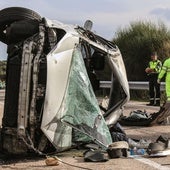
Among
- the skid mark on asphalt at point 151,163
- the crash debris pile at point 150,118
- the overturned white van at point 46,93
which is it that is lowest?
the skid mark on asphalt at point 151,163

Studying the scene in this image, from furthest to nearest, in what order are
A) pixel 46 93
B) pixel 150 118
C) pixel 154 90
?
1. pixel 154 90
2. pixel 150 118
3. pixel 46 93

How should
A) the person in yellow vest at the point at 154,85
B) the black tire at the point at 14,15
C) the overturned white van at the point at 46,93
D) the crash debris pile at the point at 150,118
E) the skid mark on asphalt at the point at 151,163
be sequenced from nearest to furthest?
the skid mark on asphalt at the point at 151,163, the overturned white van at the point at 46,93, the black tire at the point at 14,15, the crash debris pile at the point at 150,118, the person in yellow vest at the point at 154,85

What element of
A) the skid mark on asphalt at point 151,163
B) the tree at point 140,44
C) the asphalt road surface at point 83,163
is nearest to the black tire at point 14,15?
the asphalt road surface at point 83,163

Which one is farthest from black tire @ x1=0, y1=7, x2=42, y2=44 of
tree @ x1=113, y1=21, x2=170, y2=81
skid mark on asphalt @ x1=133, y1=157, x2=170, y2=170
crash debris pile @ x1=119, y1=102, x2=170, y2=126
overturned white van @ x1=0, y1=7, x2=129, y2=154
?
tree @ x1=113, y1=21, x2=170, y2=81

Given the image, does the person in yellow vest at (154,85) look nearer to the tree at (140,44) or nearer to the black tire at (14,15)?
the tree at (140,44)

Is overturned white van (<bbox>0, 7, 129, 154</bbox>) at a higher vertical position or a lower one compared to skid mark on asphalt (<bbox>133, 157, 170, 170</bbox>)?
higher

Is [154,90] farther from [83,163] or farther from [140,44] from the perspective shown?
[83,163]

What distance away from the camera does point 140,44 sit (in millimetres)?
26359

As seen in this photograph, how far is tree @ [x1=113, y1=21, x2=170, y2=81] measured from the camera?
25.2 metres

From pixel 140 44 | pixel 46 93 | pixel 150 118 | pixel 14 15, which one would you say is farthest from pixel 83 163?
pixel 140 44

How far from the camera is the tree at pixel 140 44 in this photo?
2522 centimetres

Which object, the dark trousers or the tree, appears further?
the tree

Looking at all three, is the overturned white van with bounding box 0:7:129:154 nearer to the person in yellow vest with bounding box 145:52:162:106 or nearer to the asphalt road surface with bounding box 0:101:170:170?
the asphalt road surface with bounding box 0:101:170:170

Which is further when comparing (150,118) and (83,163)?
(150,118)
